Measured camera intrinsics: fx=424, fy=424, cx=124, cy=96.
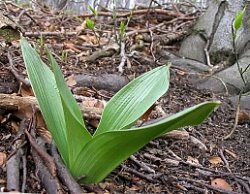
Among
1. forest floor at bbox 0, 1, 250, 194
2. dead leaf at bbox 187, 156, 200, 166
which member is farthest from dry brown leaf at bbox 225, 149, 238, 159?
dead leaf at bbox 187, 156, 200, 166

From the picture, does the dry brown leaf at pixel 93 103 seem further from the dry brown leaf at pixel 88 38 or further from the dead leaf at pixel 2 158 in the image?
the dry brown leaf at pixel 88 38

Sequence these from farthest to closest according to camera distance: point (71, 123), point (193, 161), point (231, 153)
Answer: point (231, 153) → point (193, 161) → point (71, 123)

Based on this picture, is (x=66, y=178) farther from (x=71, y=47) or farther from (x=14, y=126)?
(x=71, y=47)

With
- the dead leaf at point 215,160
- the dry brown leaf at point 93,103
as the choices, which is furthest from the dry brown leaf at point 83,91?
the dead leaf at point 215,160

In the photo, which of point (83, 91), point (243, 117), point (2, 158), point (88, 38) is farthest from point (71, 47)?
point (2, 158)

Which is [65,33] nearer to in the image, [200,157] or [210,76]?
[210,76]

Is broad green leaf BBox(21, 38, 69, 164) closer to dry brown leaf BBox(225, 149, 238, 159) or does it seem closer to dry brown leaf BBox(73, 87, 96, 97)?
dry brown leaf BBox(73, 87, 96, 97)
